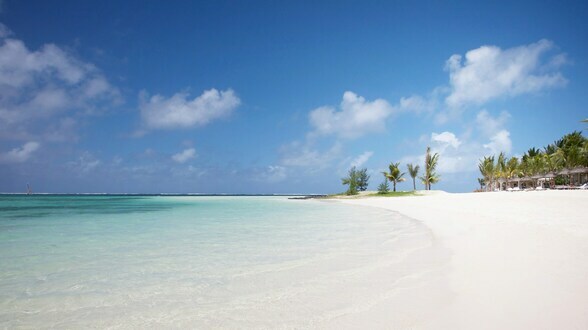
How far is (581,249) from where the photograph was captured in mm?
6133

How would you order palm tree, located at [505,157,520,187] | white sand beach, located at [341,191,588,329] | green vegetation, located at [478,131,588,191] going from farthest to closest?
palm tree, located at [505,157,520,187] < green vegetation, located at [478,131,588,191] < white sand beach, located at [341,191,588,329]

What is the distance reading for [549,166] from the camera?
2151 inches

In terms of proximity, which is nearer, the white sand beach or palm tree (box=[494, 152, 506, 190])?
the white sand beach

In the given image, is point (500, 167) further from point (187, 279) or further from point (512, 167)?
point (187, 279)

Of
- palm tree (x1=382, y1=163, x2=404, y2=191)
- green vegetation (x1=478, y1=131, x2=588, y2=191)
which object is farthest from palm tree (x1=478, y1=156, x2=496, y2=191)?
palm tree (x1=382, y1=163, x2=404, y2=191)

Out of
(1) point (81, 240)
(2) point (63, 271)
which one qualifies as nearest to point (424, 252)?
(2) point (63, 271)

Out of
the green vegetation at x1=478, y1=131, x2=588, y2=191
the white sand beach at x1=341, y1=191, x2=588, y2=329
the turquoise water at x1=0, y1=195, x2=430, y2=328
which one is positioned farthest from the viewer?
the green vegetation at x1=478, y1=131, x2=588, y2=191

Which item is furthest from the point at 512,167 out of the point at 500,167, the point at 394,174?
the point at 394,174

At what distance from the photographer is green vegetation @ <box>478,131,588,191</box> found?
49.5 meters

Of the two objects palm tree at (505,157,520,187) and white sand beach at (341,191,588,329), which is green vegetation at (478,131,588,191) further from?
white sand beach at (341,191,588,329)

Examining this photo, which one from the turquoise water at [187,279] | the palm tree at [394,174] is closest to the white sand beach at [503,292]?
the turquoise water at [187,279]

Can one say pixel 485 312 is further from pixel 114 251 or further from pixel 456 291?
pixel 114 251

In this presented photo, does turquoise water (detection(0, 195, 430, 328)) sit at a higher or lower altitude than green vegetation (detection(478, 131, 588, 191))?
lower

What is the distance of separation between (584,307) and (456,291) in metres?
1.22
